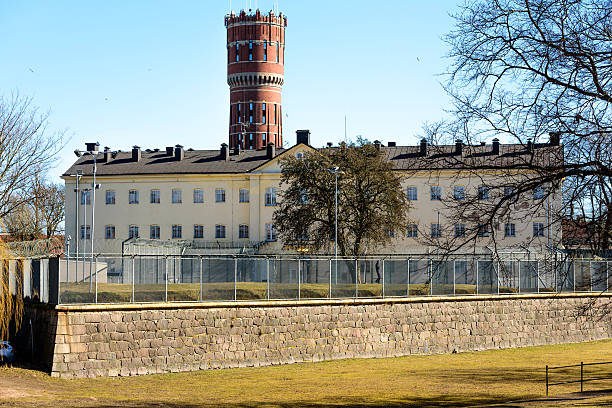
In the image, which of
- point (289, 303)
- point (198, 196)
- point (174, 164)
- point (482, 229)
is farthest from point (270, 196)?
point (482, 229)

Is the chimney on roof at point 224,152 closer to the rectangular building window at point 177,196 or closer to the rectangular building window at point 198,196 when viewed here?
the rectangular building window at point 198,196

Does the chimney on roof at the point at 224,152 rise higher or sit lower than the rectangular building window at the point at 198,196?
higher

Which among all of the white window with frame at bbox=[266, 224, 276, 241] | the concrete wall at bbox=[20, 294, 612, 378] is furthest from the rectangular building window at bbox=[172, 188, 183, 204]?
the concrete wall at bbox=[20, 294, 612, 378]

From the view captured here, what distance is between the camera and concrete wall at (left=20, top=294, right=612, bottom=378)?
87.8 feet

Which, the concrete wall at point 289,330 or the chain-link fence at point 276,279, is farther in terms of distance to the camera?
the chain-link fence at point 276,279

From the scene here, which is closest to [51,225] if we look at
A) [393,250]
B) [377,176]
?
[393,250]

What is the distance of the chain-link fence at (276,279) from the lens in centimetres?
2866

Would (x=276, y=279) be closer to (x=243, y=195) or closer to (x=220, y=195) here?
(x=243, y=195)

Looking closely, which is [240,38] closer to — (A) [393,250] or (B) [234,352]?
(A) [393,250]

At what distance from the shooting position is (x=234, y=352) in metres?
30.4

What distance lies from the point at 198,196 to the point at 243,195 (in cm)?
454

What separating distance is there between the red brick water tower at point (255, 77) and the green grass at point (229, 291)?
79.7 meters

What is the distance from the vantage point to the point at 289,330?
105 feet

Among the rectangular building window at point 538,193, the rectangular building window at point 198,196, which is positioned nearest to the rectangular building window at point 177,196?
the rectangular building window at point 198,196
